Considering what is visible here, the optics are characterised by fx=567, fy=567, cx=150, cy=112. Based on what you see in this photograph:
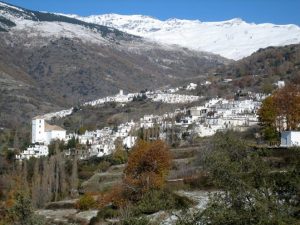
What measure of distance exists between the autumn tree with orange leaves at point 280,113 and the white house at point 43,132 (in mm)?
49273

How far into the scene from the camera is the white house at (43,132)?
102m

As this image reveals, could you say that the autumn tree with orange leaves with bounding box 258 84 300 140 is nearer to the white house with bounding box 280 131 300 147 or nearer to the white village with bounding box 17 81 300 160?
the white house with bounding box 280 131 300 147

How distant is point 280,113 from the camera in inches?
2351

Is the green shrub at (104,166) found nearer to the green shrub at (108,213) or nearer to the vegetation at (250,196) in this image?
the green shrub at (108,213)

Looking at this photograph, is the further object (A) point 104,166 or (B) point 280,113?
(A) point 104,166

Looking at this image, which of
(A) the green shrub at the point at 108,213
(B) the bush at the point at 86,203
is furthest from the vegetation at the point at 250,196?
(B) the bush at the point at 86,203

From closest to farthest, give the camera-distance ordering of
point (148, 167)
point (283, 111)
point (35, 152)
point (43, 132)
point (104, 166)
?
1. point (148, 167)
2. point (283, 111)
3. point (104, 166)
4. point (35, 152)
5. point (43, 132)

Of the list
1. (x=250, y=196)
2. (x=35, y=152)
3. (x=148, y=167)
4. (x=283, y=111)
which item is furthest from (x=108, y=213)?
(x=35, y=152)

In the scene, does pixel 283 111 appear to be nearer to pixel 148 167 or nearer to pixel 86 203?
pixel 148 167

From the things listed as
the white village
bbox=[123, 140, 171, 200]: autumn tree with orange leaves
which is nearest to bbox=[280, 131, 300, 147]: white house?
bbox=[123, 140, 171, 200]: autumn tree with orange leaves

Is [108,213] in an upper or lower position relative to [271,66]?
lower

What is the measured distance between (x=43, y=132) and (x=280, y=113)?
5572 cm

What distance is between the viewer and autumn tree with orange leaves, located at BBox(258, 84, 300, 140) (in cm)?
5841

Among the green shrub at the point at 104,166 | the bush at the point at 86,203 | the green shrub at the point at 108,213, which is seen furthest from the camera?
the green shrub at the point at 104,166
